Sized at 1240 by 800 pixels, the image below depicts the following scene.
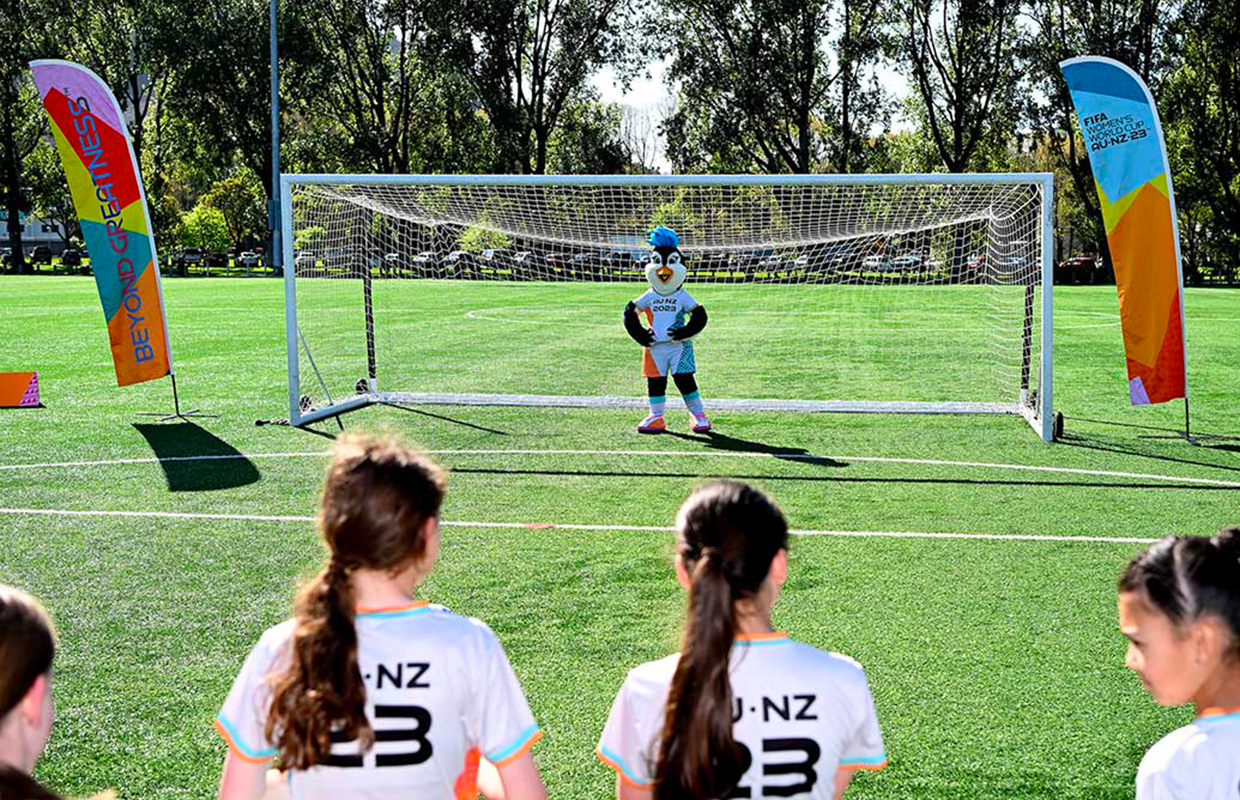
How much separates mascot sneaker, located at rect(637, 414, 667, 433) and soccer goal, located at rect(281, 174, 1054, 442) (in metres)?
1.17

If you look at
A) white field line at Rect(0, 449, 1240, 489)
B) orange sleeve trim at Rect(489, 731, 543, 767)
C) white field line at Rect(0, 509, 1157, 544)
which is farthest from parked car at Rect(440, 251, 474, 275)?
orange sleeve trim at Rect(489, 731, 543, 767)

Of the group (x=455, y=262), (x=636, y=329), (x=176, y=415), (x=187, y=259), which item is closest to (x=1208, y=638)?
(x=636, y=329)

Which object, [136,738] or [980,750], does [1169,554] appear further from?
[136,738]

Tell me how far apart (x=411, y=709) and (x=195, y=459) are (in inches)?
323

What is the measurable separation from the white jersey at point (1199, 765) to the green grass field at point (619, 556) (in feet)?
6.28

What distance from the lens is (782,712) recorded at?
7.88 ft

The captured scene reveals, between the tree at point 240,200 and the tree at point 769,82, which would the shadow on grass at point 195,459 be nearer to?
the tree at point 769,82

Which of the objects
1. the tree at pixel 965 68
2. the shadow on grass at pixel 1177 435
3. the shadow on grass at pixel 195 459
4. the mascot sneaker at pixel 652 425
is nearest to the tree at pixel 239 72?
the tree at pixel 965 68

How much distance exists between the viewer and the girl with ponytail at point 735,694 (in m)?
2.28

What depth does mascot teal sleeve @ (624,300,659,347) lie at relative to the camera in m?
11.6

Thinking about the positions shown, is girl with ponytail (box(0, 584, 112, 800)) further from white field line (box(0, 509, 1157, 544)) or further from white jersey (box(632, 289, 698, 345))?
white jersey (box(632, 289, 698, 345))

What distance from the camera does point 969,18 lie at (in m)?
50.2

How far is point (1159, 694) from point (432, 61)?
175 feet

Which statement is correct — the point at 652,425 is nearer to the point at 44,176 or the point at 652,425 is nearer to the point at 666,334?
the point at 666,334
